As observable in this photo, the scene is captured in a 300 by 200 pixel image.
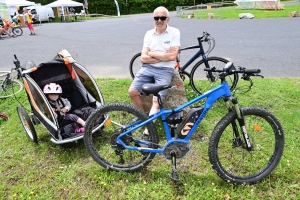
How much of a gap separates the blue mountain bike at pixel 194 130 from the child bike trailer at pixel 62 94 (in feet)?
1.75

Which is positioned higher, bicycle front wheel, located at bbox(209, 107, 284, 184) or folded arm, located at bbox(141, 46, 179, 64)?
folded arm, located at bbox(141, 46, 179, 64)

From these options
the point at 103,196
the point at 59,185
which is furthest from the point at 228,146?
the point at 59,185

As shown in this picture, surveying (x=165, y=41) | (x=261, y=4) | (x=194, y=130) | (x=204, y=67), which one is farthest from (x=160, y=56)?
(x=261, y=4)

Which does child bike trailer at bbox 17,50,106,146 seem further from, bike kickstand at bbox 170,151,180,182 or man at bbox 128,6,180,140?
bike kickstand at bbox 170,151,180,182

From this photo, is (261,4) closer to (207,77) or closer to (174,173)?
(207,77)

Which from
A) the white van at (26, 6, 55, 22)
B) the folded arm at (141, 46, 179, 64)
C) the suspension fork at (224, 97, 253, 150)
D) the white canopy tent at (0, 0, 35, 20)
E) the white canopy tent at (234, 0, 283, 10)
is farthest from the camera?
the white van at (26, 6, 55, 22)

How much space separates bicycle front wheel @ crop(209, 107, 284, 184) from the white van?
26107mm

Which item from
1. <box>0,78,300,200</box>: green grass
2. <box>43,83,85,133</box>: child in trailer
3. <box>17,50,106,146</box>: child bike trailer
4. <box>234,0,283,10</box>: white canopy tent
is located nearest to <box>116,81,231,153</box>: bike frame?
<box>0,78,300,200</box>: green grass

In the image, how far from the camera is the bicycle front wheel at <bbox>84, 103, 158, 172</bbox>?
2.50 m

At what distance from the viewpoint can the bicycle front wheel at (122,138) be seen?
250 centimetres

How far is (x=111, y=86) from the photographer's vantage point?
508 centimetres

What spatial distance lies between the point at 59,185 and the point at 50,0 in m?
39.6

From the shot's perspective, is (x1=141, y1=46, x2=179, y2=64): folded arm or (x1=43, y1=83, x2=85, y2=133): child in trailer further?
(x1=43, y1=83, x2=85, y2=133): child in trailer

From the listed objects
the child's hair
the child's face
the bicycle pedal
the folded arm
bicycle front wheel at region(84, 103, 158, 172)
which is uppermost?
the folded arm
